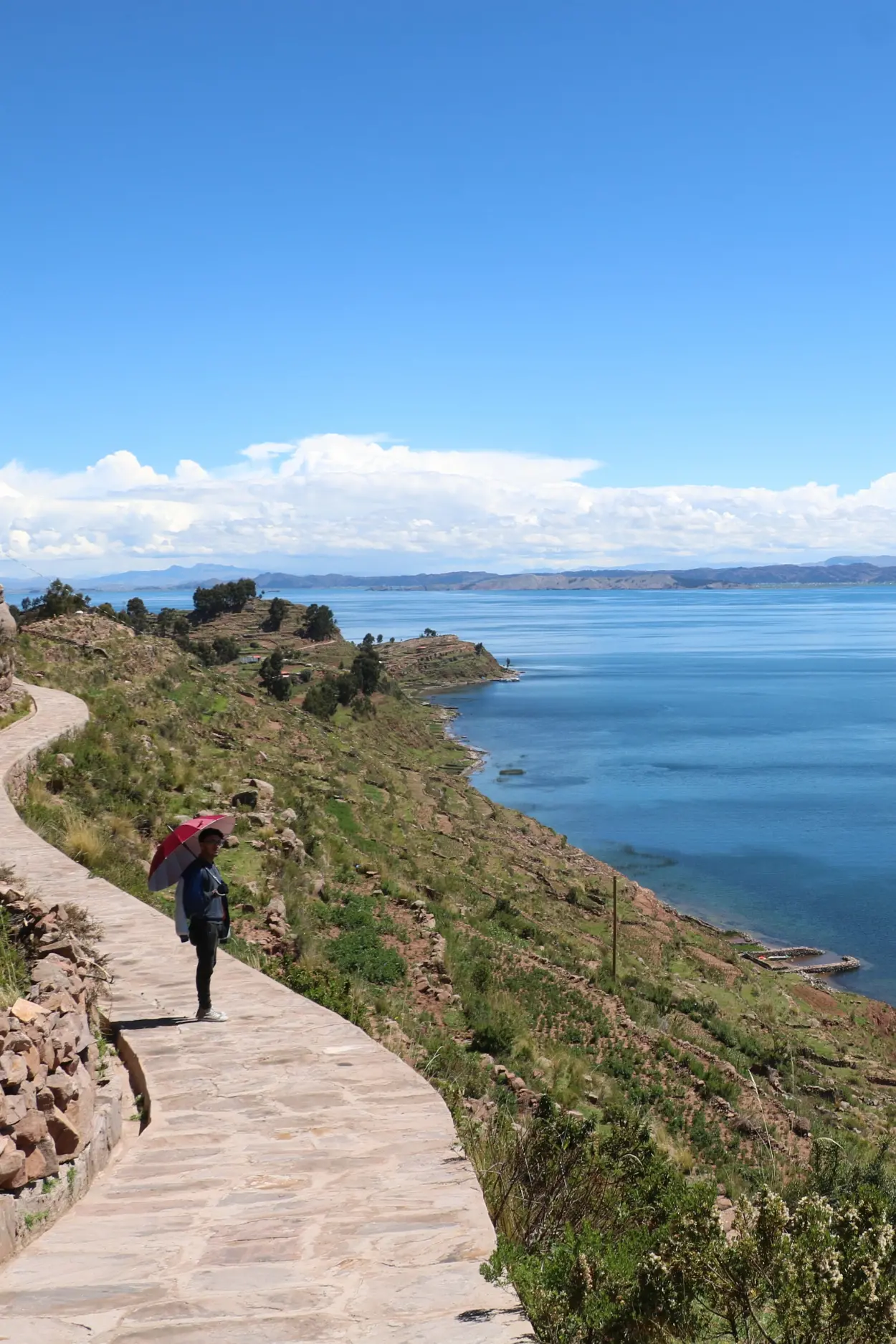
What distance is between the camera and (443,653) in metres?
120

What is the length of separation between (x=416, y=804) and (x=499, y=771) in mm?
29086

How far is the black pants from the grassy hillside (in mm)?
1551

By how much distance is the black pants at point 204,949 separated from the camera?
288 inches

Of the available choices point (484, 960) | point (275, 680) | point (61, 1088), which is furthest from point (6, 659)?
point (275, 680)

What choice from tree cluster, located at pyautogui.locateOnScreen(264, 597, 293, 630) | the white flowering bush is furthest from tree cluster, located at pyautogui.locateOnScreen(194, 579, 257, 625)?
the white flowering bush

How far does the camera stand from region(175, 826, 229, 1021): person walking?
7.43 meters

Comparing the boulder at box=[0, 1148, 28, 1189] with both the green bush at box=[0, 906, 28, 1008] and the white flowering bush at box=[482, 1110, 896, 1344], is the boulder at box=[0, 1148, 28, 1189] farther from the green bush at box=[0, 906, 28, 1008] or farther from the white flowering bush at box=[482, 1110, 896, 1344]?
the white flowering bush at box=[482, 1110, 896, 1344]

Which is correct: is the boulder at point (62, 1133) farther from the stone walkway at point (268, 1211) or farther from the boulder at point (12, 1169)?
the boulder at point (12, 1169)

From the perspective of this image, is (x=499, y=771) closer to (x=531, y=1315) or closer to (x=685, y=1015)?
(x=685, y=1015)

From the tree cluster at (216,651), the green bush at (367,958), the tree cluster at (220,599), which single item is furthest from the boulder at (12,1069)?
the tree cluster at (220,599)

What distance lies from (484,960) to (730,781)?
44667 mm

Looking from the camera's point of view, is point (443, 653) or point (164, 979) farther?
point (443, 653)

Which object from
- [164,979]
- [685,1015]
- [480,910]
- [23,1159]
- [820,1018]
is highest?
[23,1159]

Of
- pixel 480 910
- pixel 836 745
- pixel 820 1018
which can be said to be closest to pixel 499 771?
pixel 836 745
